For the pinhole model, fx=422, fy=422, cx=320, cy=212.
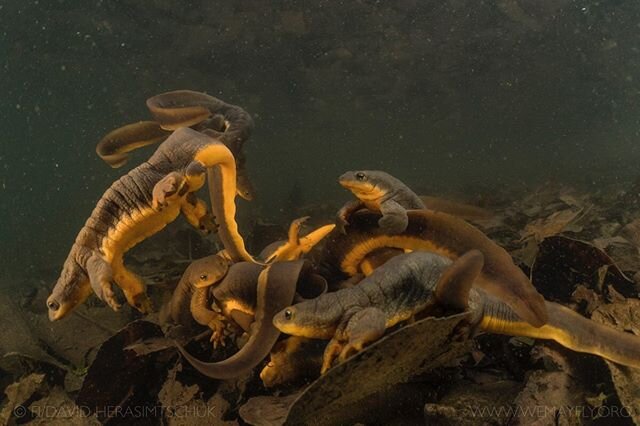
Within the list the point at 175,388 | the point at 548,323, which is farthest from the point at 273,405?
the point at 548,323

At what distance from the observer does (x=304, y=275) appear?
2.61 metres

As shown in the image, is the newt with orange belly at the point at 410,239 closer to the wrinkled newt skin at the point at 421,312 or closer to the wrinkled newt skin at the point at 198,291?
the wrinkled newt skin at the point at 421,312

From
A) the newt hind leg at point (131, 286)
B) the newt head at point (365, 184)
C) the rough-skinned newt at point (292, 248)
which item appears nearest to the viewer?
the newt hind leg at point (131, 286)

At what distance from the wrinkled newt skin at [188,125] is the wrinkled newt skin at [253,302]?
4.44 feet

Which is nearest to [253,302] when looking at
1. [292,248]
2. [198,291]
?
[198,291]

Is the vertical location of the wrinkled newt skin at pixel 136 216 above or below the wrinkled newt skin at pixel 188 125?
below

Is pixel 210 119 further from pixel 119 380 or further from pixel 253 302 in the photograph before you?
pixel 119 380

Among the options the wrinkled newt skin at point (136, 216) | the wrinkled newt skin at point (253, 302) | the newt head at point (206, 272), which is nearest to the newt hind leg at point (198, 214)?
the wrinkled newt skin at point (136, 216)

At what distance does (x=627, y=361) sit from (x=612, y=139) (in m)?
87.0

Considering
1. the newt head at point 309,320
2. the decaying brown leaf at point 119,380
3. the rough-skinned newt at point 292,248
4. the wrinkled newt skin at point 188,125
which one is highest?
the wrinkled newt skin at point 188,125

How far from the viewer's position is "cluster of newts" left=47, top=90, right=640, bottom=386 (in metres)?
2.09

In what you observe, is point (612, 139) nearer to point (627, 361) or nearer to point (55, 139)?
point (627, 361)

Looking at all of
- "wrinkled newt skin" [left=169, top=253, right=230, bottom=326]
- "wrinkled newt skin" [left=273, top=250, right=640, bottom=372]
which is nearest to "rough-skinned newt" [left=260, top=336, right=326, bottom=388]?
"wrinkled newt skin" [left=273, top=250, right=640, bottom=372]

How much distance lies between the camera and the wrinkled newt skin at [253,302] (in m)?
2.25
